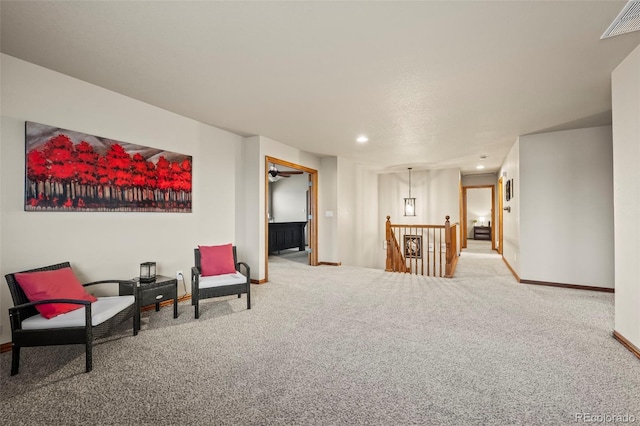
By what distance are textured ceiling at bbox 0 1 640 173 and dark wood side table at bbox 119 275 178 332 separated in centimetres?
214

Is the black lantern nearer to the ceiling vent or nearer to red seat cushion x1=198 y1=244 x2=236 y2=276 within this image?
red seat cushion x1=198 y1=244 x2=236 y2=276

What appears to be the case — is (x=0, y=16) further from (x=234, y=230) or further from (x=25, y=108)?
(x=234, y=230)

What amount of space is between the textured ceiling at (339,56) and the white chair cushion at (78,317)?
2.20 metres

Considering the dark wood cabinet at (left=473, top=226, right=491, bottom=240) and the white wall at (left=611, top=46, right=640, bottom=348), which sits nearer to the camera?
the white wall at (left=611, top=46, right=640, bottom=348)

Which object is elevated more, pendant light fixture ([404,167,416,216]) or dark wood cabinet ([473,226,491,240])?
pendant light fixture ([404,167,416,216])

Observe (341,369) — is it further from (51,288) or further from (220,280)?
(51,288)

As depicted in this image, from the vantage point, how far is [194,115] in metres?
4.02

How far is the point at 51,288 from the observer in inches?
95.9

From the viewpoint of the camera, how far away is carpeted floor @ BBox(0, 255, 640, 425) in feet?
5.81

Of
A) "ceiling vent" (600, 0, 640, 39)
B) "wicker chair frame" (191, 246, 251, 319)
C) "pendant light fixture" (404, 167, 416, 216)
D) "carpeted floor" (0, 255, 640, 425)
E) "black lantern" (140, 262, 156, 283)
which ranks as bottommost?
"carpeted floor" (0, 255, 640, 425)

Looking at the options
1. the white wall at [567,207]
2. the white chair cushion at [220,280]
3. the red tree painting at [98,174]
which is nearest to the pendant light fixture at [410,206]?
the white wall at [567,207]

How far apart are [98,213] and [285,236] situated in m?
5.86
